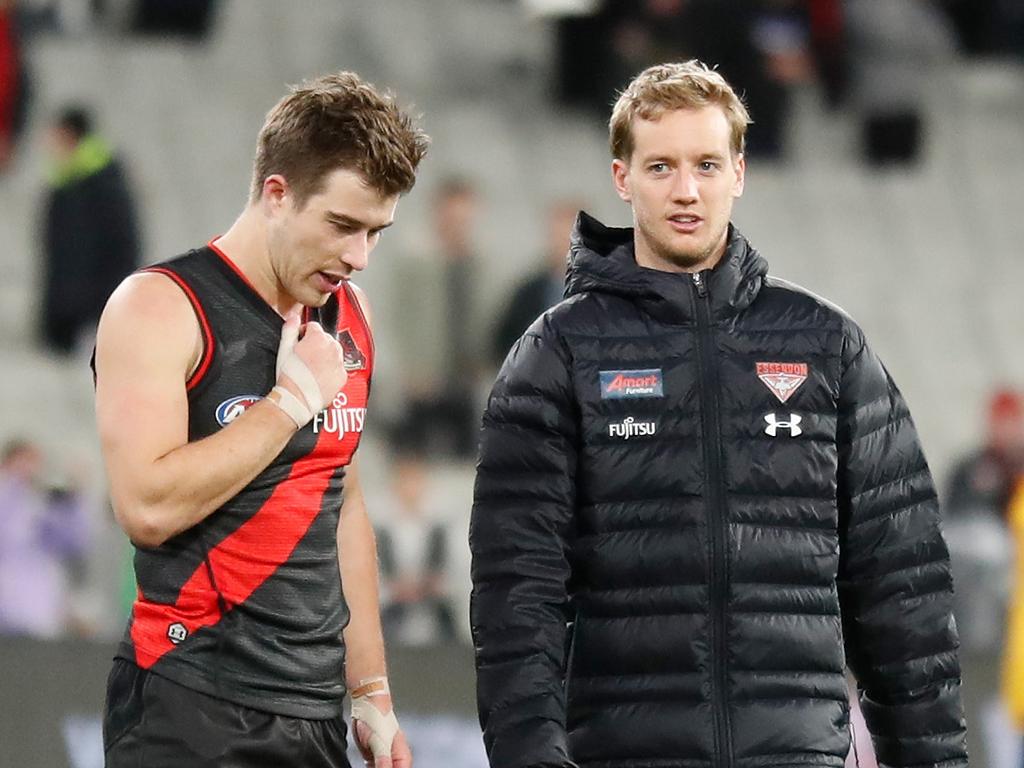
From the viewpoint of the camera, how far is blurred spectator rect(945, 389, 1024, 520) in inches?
348

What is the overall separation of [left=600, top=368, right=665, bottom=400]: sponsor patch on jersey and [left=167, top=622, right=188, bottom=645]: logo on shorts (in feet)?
2.58

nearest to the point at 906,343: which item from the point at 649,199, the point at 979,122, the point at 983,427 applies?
the point at 983,427

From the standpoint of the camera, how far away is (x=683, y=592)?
3.29 m

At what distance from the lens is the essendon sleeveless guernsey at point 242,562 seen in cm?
335

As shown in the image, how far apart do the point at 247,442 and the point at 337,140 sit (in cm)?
52

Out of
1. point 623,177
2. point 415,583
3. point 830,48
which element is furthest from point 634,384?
point 830,48

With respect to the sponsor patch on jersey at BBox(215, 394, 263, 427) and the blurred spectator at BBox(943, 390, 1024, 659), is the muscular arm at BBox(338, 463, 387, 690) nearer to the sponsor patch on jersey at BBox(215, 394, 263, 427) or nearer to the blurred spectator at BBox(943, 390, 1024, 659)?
the sponsor patch on jersey at BBox(215, 394, 263, 427)

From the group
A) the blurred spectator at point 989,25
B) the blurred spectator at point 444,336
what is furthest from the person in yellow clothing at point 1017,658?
the blurred spectator at point 989,25

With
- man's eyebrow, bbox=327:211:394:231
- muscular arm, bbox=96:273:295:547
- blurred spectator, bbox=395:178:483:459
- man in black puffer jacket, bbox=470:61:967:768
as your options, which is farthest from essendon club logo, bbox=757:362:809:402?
blurred spectator, bbox=395:178:483:459

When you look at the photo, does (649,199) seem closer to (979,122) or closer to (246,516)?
(246,516)

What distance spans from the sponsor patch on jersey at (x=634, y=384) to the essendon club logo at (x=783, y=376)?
172 mm

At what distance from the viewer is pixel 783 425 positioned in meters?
3.36

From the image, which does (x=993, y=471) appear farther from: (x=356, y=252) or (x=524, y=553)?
(x=356, y=252)

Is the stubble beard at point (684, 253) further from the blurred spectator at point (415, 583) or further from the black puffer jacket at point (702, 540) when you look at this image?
the blurred spectator at point (415, 583)
